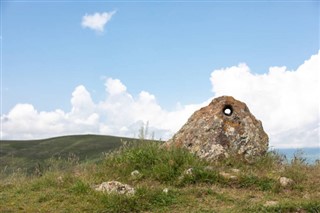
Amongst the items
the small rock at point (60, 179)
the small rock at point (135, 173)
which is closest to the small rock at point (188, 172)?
the small rock at point (135, 173)

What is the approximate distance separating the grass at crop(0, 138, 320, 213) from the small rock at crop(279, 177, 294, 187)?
0.10 meters

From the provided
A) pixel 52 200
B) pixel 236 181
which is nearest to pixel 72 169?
pixel 52 200

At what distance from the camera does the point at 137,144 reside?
583 inches

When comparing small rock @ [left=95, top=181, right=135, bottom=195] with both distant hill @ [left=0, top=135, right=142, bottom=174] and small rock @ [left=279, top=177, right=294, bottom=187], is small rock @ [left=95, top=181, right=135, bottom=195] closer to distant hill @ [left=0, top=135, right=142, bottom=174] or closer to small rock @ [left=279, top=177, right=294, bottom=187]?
small rock @ [left=279, top=177, right=294, bottom=187]

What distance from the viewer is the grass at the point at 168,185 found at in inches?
391

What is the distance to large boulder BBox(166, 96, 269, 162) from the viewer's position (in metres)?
14.2

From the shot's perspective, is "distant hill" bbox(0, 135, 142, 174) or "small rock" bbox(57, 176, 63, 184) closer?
"small rock" bbox(57, 176, 63, 184)

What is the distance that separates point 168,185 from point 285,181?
314 centimetres

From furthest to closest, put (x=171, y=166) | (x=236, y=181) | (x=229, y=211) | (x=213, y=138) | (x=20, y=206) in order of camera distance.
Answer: (x=213, y=138)
(x=171, y=166)
(x=236, y=181)
(x=20, y=206)
(x=229, y=211)

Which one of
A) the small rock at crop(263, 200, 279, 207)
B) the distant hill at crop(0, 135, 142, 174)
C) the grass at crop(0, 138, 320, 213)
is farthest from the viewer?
the distant hill at crop(0, 135, 142, 174)

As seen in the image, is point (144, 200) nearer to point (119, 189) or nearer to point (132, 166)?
point (119, 189)

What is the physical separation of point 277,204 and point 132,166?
510 cm

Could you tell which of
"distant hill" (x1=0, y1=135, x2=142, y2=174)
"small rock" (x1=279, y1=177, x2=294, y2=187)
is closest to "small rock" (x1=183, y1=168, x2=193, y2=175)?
"small rock" (x1=279, y1=177, x2=294, y2=187)

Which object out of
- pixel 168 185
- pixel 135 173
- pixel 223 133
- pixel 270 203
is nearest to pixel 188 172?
pixel 168 185
